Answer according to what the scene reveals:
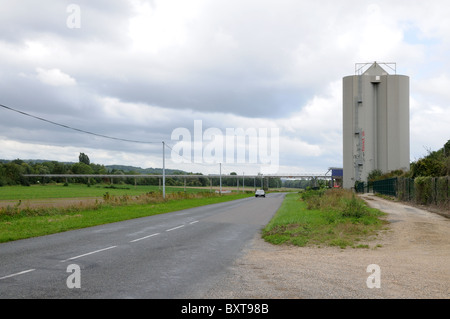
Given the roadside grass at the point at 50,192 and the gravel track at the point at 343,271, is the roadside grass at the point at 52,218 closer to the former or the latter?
the gravel track at the point at 343,271

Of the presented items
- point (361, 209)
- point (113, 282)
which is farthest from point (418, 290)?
point (361, 209)

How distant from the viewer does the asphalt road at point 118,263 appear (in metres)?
7.23

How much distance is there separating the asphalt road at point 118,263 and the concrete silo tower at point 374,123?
65822mm

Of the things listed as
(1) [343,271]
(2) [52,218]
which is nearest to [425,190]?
(1) [343,271]

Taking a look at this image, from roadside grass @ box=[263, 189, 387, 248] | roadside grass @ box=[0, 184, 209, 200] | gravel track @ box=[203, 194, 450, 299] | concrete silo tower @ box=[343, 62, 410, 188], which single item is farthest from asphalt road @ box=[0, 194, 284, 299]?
concrete silo tower @ box=[343, 62, 410, 188]

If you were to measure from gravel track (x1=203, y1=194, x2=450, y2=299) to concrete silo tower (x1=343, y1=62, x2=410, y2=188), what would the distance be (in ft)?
216

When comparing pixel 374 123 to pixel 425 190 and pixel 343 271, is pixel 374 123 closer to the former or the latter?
pixel 425 190

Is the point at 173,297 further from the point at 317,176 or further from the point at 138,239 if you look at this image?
the point at 317,176

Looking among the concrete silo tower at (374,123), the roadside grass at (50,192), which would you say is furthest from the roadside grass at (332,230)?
the concrete silo tower at (374,123)

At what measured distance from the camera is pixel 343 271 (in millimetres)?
8945

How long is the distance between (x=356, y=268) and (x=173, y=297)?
4569 millimetres

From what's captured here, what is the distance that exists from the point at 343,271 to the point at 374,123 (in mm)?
75141

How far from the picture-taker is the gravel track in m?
7.08

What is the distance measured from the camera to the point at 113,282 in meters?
7.81
